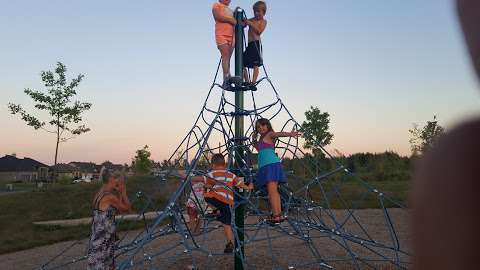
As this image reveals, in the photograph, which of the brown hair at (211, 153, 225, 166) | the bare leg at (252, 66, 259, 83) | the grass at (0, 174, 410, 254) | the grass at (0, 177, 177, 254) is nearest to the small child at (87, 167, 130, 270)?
the brown hair at (211, 153, 225, 166)

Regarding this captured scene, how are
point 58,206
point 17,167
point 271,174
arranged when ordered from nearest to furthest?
point 271,174 → point 58,206 → point 17,167

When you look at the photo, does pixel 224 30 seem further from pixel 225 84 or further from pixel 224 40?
pixel 225 84

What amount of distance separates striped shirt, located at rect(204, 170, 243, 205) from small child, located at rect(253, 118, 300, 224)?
32cm

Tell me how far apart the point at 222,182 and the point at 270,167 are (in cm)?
65

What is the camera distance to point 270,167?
524cm

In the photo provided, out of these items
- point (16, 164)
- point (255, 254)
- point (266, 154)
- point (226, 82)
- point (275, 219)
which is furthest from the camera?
point (16, 164)

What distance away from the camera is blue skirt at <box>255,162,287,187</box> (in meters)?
5.20

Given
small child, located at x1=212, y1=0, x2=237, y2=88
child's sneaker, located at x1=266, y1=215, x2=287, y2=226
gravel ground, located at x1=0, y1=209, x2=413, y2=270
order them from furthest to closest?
gravel ground, located at x1=0, y1=209, x2=413, y2=270 → small child, located at x1=212, y1=0, x2=237, y2=88 → child's sneaker, located at x1=266, y1=215, x2=287, y2=226

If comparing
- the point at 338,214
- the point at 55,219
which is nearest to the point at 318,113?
the point at 338,214

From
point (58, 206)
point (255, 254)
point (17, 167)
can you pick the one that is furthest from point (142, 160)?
point (17, 167)

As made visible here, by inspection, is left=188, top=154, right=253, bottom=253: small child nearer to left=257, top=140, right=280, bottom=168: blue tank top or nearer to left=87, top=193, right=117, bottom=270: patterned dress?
left=257, top=140, right=280, bottom=168: blue tank top

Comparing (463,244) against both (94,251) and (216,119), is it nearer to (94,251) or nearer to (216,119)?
(216,119)

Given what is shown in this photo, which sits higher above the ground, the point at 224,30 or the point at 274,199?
the point at 224,30

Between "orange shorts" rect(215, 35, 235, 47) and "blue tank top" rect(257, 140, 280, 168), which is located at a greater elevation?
"orange shorts" rect(215, 35, 235, 47)
